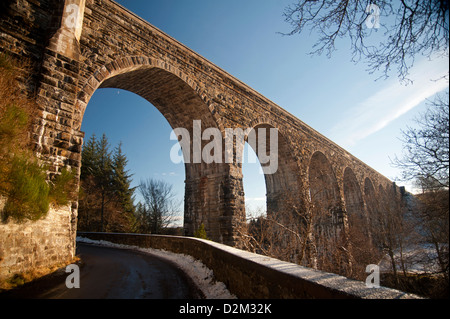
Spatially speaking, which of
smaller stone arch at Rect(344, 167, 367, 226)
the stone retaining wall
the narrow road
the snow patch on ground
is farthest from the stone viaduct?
smaller stone arch at Rect(344, 167, 367, 226)

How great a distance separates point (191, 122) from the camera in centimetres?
1200

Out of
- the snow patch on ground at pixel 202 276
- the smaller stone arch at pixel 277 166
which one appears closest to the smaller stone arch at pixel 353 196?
the smaller stone arch at pixel 277 166

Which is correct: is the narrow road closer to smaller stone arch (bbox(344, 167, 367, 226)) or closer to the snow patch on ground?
the snow patch on ground

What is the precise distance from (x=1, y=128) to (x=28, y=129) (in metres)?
1.20

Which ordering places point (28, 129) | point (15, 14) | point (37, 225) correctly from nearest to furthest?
1. point (37, 225)
2. point (28, 129)
3. point (15, 14)

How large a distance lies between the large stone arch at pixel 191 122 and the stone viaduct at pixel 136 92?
42 millimetres

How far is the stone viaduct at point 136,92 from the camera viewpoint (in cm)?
607

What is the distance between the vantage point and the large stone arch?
33.1 ft

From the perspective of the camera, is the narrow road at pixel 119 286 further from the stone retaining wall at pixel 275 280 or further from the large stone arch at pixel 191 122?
the large stone arch at pixel 191 122

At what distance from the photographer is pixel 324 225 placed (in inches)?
783

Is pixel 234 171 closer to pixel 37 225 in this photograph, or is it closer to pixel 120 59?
pixel 120 59

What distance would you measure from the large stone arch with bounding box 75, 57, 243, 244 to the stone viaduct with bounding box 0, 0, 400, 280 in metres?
0.04

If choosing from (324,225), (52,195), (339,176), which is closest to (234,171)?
(52,195)

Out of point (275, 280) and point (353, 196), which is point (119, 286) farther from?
point (353, 196)
